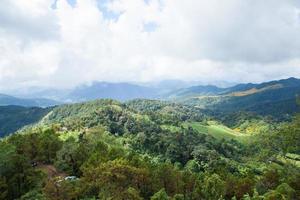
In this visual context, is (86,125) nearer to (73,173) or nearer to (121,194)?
(73,173)

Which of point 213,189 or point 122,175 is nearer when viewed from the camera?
point 122,175

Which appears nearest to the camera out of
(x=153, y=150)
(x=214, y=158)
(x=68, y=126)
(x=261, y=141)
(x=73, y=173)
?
(x=261, y=141)

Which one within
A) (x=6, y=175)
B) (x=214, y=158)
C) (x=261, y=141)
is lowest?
(x=214, y=158)

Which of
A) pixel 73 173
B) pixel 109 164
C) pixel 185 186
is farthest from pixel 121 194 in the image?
pixel 73 173

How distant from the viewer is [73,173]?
98938 millimetres

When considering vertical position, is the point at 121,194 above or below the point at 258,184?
above

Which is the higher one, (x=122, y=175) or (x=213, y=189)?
(x=122, y=175)

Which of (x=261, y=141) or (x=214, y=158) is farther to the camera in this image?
(x=214, y=158)

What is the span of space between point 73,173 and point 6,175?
2017 cm

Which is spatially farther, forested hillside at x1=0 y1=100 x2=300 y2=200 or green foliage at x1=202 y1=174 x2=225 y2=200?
green foliage at x1=202 y1=174 x2=225 y2=200

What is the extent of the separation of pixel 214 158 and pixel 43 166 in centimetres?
7481

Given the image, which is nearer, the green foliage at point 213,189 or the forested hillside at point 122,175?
the forested hillside at point 122,175

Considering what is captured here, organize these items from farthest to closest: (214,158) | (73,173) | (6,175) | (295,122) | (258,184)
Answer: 1. (214,158)
2. (73,173)
3. (258,184)
4. (6,175)
5. (295,122)

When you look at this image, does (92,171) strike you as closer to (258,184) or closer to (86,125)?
(258,184)
